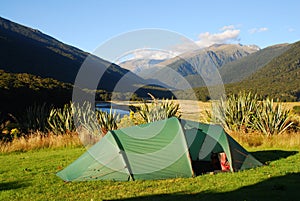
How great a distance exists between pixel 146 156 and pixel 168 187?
1.28 metres

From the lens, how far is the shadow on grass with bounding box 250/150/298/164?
10773 mm

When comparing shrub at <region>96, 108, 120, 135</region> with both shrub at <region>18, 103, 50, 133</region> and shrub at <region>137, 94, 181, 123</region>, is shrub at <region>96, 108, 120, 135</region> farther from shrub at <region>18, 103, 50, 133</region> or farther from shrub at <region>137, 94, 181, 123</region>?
shrub at <region>18, 103, 50, 133</region>

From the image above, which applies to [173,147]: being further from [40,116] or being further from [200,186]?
[40,116]

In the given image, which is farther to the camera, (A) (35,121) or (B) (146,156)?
(A) (35,121)

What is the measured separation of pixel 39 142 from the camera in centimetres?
1484

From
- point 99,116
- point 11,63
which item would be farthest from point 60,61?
point 99,116

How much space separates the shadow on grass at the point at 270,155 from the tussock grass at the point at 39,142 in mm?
7442

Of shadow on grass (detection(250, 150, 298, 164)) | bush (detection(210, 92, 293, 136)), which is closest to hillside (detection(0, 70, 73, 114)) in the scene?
bush (detection(210, 92, 293, 136))

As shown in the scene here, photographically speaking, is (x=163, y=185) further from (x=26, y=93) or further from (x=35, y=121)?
(x=26, y=93)

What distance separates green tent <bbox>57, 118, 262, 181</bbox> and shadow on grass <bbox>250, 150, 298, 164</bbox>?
1373mm

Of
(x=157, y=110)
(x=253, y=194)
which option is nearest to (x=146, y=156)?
(x=253, y=194)

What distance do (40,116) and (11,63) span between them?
171ft

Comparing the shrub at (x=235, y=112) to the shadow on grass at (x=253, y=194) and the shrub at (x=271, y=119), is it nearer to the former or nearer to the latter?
the shrub at (x=271, y=119)

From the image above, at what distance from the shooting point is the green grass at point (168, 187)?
6.66 m
